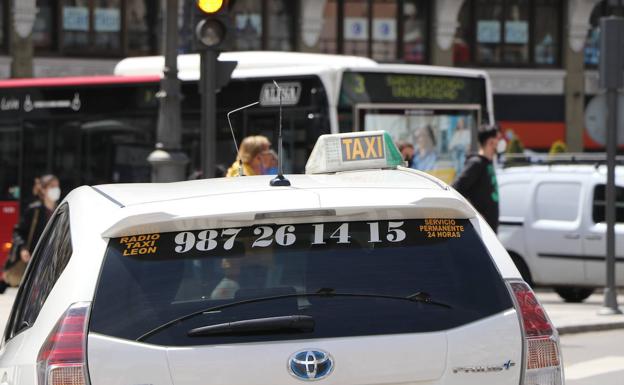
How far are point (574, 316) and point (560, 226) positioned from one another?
3.07 metres

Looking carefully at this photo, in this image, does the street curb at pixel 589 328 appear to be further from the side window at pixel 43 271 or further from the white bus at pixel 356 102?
the side window at pixel 43 271

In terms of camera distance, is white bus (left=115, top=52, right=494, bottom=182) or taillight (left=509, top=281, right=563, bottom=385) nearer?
taillight (left=509, top=281, right=563, bottom=385)

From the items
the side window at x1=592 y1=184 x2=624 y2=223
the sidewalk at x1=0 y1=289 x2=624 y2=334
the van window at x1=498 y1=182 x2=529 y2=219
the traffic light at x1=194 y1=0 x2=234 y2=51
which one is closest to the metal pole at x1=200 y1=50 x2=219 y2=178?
the traffic light at x1=194 y1=0 x2=234 y2=51

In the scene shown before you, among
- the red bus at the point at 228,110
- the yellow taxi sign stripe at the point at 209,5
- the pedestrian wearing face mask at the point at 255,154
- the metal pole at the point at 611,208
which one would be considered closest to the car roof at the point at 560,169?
the red bus at the point at 228,110

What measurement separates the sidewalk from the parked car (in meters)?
0.31

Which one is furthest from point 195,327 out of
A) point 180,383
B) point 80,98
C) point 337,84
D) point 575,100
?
point 575,100

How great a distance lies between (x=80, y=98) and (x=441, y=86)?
184 inches

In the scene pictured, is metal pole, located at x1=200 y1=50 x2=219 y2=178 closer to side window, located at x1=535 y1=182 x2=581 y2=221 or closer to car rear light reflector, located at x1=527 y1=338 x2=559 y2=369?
side window, located at x1=535 y1=182 x2=581 y2=221

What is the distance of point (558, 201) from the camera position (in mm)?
17406

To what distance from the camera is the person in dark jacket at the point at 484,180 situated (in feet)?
39.1

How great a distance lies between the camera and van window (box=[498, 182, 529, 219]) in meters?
17.6

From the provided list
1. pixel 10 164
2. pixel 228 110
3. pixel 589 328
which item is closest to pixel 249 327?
pixel 589 328

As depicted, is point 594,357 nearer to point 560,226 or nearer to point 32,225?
point 32,225

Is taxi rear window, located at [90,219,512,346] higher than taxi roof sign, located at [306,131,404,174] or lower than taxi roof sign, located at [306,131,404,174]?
lower
